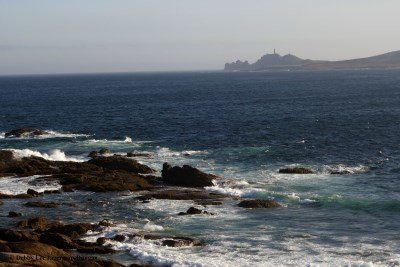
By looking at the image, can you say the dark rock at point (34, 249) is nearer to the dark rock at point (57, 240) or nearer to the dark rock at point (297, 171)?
the dark rock at point (57, 240)

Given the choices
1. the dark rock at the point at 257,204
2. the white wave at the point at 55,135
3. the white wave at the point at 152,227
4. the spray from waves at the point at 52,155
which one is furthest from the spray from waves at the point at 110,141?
the white wave at the point at 152,227

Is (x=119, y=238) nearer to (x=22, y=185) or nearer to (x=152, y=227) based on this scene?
(x=152, y=227)

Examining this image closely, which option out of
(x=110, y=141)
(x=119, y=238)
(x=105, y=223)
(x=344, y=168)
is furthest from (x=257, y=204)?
(x=110, y=141)

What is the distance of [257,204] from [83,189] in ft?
52.6

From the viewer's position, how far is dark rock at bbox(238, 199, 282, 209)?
43.7 metres

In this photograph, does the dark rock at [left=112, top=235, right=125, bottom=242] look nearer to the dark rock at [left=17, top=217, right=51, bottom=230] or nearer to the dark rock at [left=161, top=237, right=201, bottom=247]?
the dark rock at [left=161, top=237, right=201, bottom=247]

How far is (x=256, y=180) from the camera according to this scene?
176ft

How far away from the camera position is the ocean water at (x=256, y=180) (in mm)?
33719

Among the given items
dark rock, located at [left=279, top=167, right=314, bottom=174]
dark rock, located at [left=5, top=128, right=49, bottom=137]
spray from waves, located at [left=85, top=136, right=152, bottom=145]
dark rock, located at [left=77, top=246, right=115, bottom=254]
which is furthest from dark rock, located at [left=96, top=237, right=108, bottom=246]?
dark rock, located at [left=5, top=128, right=49, bottom=137]

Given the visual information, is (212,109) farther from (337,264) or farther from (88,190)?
(337,264)

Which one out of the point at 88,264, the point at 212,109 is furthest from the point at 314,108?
the point at 88,264

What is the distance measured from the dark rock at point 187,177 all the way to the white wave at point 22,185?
10009 millimetres

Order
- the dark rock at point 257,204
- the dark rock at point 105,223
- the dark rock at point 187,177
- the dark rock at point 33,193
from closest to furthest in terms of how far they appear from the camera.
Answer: the dark rock at point 105,223, the dark rock at point 257,204, the dark rock at point 33,193, the dark rock at point 187,177

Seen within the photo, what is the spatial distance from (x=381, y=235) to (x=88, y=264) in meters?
18.6
